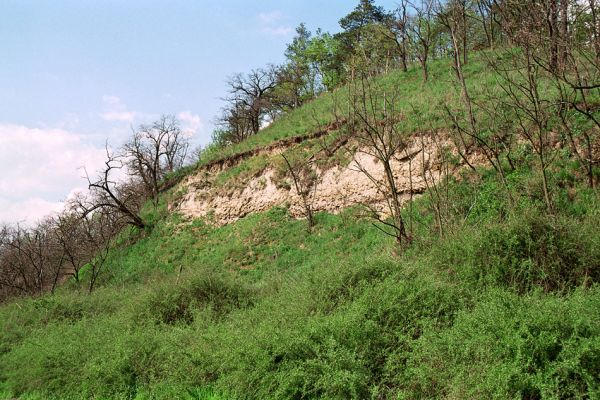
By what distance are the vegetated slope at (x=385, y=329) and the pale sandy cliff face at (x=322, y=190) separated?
4184 millimetres

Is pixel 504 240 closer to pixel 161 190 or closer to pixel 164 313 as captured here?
pixel 164 313

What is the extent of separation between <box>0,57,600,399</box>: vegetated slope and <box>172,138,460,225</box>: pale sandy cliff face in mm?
4184

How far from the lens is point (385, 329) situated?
20.9 feet

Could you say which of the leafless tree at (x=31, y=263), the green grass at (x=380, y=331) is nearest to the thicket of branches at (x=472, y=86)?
the green grass at (x=380, y=331)

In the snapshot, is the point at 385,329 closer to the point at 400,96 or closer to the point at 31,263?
the point at 400,96

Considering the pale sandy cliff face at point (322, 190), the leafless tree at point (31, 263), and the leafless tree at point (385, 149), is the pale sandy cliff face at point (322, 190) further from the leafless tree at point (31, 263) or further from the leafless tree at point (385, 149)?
the leafless tree at point (31, 263)

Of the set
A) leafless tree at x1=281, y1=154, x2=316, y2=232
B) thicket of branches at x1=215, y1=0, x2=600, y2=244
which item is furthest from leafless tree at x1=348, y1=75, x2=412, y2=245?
leafless tree at x1=281, y1=154, x2=316, y2=232

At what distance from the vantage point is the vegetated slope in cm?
503

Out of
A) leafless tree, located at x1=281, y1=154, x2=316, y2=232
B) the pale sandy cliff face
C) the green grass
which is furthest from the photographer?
leafless tree, located at x1=281, y1=154, x2=316, y2=232

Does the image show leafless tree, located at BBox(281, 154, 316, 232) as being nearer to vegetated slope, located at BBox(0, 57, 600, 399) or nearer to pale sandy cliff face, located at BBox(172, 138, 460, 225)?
pale sandy cliff face, located at BBox(172, 138, 460, 225)

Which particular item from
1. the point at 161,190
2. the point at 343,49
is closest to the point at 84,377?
the point at 161,190

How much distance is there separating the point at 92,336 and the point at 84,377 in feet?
5.61

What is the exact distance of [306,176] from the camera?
2145 cm

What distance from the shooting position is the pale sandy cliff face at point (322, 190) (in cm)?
1702
